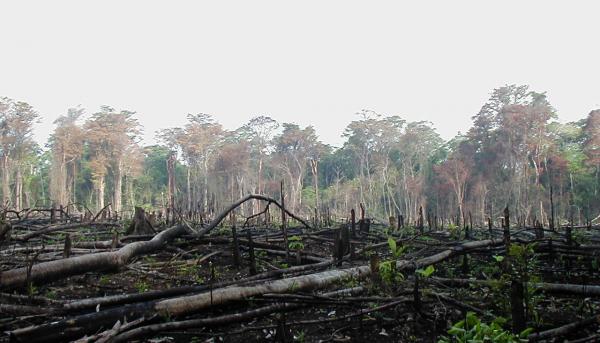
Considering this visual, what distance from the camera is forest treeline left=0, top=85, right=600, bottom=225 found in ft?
116

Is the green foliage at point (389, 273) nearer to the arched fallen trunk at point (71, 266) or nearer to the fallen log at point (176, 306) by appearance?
the fallen log at point (176, 306)

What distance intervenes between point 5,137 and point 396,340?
157 ft

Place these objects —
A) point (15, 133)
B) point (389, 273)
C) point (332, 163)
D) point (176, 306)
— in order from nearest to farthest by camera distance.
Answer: point (176, 306) < point (389, 273) < point (15, 133) < point (332, 163)

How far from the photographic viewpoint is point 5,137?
41.0 metres

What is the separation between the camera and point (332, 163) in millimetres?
53344

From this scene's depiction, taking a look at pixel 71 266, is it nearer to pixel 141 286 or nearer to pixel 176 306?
pixel 141 286

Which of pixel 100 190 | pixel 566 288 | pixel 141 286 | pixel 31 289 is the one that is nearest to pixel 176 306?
pixel 31 289

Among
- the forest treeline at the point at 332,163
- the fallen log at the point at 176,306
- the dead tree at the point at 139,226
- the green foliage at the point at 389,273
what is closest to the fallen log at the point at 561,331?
the green foliage at the point at 389,273

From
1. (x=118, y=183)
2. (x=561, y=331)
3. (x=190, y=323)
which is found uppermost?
(x=118, y=183)

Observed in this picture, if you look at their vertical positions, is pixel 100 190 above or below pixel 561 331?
above

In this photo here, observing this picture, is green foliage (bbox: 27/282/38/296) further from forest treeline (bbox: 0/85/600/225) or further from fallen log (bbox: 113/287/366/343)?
forest treeline (bbox: 0/85/600/225)

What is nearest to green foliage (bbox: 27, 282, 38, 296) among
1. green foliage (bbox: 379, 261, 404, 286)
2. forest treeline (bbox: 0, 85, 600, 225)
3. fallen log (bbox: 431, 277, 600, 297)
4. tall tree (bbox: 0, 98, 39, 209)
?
green foliage (bbox: 379, 261, 404, 286)

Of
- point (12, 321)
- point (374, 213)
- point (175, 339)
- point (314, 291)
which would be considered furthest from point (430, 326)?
point (374, 213)

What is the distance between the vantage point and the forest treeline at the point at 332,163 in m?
35.3
